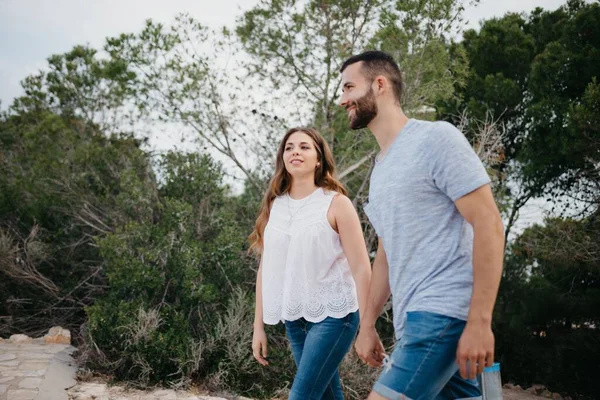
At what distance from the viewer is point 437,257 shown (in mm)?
1745

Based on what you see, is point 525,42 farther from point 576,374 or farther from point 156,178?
point 156,178

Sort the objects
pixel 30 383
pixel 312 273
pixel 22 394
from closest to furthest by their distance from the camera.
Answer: pixel 312 273 < pixel 22 394 < pixel 30 383

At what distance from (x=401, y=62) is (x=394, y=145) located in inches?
259

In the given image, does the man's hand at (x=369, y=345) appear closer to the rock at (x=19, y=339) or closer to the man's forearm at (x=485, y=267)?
the man's forearm at (x=485, y=267)

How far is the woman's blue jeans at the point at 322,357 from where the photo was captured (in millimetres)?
2584

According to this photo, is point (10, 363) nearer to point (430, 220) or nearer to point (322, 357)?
point (322, 357)

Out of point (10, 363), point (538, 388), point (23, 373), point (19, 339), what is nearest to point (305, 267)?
point (23, 373)

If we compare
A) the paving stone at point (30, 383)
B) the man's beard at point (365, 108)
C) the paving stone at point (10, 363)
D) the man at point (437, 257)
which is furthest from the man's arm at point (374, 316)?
the paving stone at point (10, 363)

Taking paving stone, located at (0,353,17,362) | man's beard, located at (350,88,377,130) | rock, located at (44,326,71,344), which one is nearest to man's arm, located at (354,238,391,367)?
man's beard, located at (350,88,377,130)

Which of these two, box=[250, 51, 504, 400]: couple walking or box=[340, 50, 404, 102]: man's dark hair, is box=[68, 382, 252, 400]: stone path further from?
box=[340, 50, 404, 102]: man's dark hair

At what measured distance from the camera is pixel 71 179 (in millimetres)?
9273

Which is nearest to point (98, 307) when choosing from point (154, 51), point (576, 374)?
point (154, 51)

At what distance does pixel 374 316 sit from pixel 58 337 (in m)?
6.34

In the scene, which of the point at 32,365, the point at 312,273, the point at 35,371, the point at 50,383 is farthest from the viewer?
the point at 32,365
